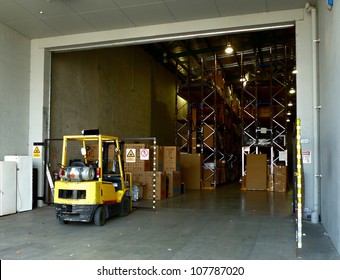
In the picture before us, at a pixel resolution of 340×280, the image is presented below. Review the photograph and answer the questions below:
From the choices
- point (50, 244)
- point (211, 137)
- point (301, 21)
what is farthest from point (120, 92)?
point (50, 244)

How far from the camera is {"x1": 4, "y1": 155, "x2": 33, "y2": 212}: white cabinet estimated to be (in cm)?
965

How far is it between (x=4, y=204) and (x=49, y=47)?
485cm

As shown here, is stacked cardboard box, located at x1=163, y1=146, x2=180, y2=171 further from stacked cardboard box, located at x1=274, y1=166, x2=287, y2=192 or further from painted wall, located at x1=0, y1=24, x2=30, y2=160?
painted wall, located at x1=0, y1=24, x2=30, y2=160

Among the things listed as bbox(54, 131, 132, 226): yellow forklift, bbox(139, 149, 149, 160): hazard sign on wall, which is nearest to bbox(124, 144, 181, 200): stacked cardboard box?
bbox(139, 149, 149, 160): hazard sign on wall

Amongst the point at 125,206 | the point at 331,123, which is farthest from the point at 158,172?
the point at 331,123

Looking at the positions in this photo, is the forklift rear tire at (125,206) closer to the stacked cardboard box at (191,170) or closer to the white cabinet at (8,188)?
the white cabinet at (8,188)

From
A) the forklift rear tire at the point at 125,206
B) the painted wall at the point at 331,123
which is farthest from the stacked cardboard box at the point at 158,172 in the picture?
the painted wall at the point at 331,123

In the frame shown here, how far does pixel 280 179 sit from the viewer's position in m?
16.0

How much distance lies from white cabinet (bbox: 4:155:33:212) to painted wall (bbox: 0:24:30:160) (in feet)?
1.63

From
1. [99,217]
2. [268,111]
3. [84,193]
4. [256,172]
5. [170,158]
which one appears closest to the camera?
[84,193]

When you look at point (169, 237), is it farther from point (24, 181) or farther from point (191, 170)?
point (191, 170)

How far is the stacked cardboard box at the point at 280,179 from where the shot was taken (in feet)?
52.1

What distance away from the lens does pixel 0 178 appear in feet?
29.6

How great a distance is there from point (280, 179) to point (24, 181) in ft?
36.1
